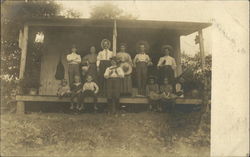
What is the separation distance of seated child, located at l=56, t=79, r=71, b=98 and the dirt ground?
35 centimetres

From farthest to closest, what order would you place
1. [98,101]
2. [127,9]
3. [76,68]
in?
[76,68] → [98,101] → [127,9]

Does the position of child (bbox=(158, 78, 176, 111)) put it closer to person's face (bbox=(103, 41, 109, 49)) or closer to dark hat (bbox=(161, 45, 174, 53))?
dark hat (bbox=(161, 45, 174, 53))

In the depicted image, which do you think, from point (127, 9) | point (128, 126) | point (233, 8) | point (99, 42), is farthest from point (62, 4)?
point (233, 8)

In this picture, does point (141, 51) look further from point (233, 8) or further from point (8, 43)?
point (8, 43)

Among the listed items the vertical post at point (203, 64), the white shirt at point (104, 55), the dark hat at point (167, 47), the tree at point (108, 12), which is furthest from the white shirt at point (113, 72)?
the vertical post at point (203, 64)

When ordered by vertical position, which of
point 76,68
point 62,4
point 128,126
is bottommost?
point 128,126

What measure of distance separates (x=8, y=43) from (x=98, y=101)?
1.30m

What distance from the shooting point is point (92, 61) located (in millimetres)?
5531

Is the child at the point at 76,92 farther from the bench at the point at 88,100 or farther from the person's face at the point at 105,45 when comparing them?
the person's face at the point at 105,45

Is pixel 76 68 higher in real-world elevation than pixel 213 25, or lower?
lower

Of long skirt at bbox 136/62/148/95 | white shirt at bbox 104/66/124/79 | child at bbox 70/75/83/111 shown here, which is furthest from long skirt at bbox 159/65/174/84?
child at bbox 70/75/83/111

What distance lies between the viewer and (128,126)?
4.74 m

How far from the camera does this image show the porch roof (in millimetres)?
Answer: 5105

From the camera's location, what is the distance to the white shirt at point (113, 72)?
203 inches
